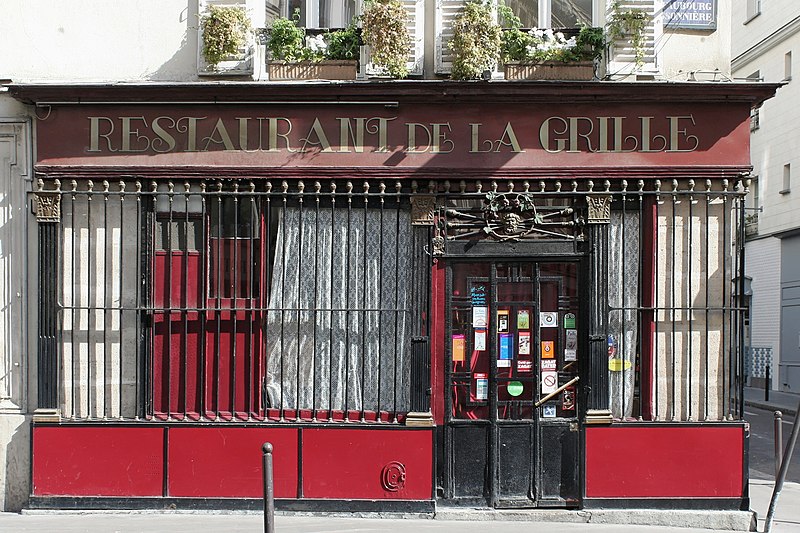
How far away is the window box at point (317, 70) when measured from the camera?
930 cm

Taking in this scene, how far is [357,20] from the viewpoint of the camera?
366 inches

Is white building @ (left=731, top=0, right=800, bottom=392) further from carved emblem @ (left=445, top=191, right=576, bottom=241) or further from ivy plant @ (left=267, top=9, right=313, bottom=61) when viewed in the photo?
ivy plant @ (left=267, top=9, right=313, bottom=61)

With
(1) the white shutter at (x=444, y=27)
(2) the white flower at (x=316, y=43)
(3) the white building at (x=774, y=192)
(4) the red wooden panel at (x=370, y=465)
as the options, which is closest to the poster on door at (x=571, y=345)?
(4) the red wooden panel at (x=370, y=465)

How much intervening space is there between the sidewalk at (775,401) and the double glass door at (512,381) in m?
13.9

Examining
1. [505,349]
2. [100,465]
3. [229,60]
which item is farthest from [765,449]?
[229,60]

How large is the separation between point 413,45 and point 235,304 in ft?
11.5

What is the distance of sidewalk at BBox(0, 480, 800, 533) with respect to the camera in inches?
332

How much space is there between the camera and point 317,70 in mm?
9320

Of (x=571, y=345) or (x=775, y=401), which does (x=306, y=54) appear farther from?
(x=775, y=401)

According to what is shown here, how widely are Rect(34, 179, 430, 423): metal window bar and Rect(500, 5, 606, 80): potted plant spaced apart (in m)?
1.95

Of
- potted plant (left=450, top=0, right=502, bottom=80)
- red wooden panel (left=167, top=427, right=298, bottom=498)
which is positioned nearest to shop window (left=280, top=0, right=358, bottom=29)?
potted plant (left=450, top=0, right=502, bottom=80)

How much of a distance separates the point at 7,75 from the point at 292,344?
14.8 feet

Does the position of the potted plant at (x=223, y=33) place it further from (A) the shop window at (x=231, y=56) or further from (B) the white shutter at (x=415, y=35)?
(B) the white shutter at (x=415, y=35)

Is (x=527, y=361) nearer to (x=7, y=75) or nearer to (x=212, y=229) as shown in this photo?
(x=212, y=229)
